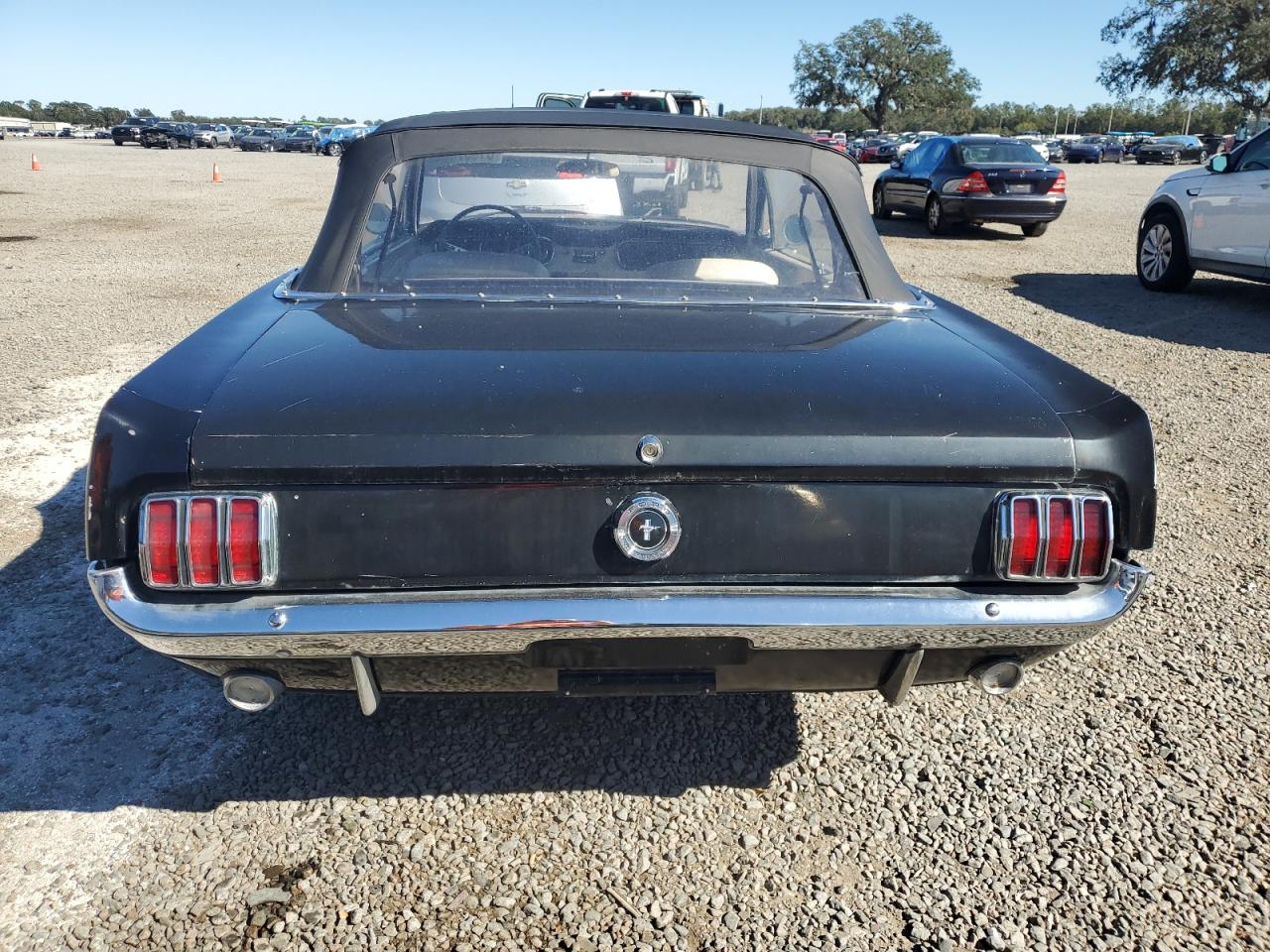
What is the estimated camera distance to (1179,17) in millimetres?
52312

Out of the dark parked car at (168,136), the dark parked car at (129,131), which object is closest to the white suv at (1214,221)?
the dark parked car at (168,136)

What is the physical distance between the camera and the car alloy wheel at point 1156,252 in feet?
33.3

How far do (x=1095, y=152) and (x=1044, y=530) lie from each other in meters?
56.7

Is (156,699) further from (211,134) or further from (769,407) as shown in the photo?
(211,134)

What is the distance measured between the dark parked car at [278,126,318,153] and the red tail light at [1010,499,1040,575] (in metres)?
58.0

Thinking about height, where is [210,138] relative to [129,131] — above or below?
below

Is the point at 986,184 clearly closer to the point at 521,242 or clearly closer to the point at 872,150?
the point at 521,242

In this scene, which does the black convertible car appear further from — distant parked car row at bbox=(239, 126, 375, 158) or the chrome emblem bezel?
distant parked car row at bbox=(239, 126, 375, 158)

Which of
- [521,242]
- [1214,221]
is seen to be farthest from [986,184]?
[521,242]

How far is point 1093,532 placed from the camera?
2057 mm

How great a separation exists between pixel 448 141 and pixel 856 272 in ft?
4.14

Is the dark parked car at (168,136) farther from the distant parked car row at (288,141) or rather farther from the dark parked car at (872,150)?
the dark parked car at (872,150)

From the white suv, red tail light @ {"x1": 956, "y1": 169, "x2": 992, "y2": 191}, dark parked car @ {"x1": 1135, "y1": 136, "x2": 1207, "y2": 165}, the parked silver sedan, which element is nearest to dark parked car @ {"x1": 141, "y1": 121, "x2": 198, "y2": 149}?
the parked silver sedan

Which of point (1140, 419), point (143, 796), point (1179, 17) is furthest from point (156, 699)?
point (1179, 17)
